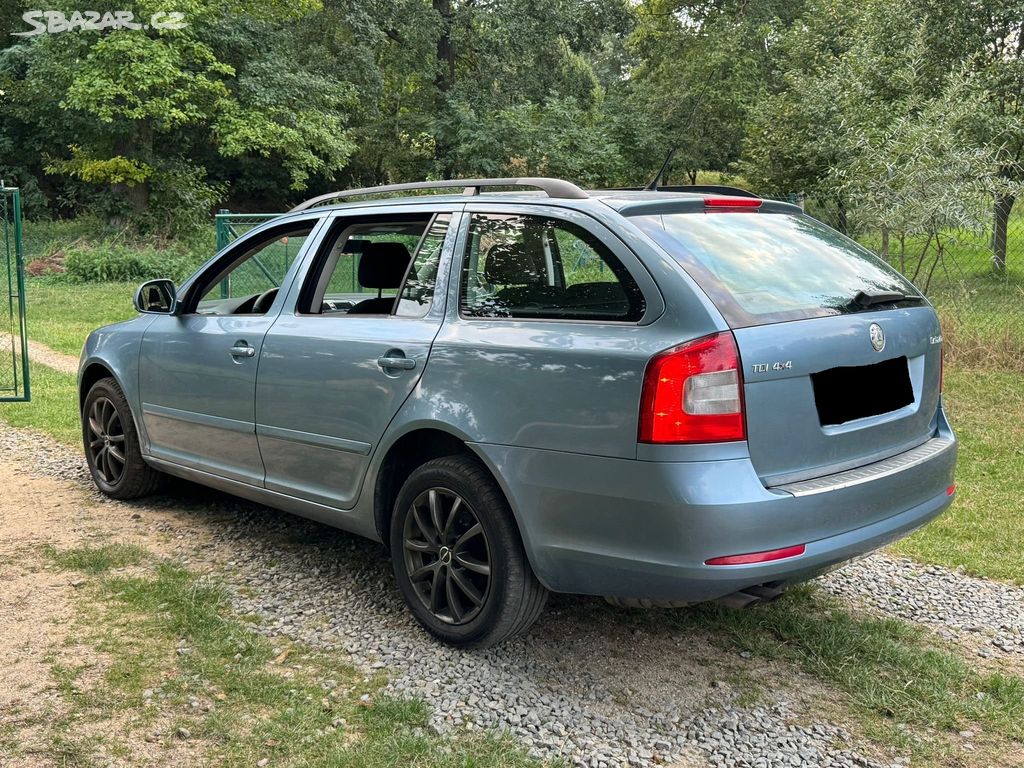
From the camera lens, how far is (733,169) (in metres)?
34.2

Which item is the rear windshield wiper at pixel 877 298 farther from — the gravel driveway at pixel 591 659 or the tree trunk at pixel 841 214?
the tree trunk at pixel 841 214

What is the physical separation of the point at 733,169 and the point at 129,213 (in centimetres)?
2007

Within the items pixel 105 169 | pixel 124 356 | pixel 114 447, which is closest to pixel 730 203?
pixel 124 356

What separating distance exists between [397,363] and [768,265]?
1.47 meters

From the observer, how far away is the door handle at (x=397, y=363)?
383cm

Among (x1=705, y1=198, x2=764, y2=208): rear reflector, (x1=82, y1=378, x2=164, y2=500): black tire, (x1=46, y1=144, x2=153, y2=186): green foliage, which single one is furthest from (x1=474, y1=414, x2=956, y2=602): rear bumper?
(x1=46, y1=144, x2=153, y2=186): green foliage

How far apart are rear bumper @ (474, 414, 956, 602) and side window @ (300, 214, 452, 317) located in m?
0.97

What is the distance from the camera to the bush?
21.1 meters

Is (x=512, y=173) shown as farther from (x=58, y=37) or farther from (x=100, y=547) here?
(x=100, y=547)

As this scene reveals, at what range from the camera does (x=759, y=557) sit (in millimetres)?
3072

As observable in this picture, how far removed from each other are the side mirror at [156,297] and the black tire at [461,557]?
2190 millimetres

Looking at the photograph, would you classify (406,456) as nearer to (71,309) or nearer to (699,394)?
(699,394)

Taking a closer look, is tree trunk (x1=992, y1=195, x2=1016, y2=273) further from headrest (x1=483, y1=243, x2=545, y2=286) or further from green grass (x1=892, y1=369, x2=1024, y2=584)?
headrest (x1=483, y1=243, x2=545, y2=286)

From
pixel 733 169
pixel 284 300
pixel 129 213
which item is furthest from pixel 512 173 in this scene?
pixel 284 300
